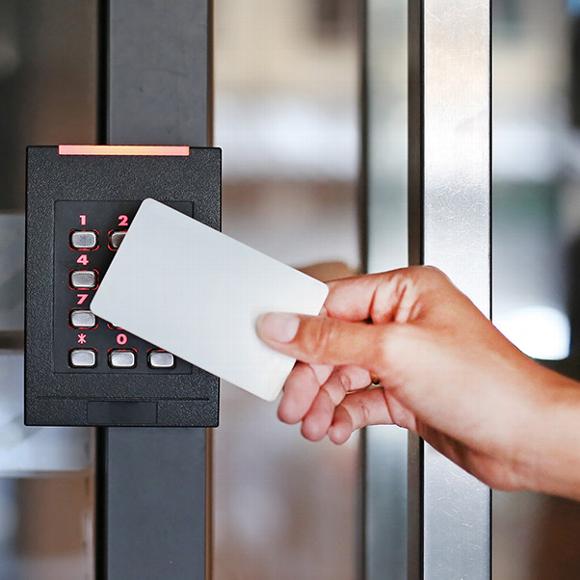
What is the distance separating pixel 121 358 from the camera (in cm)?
43

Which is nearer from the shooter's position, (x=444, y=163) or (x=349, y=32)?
(x=444, y=163)

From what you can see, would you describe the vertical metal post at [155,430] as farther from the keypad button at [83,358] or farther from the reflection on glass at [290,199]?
the reflection on glass at [290,199]

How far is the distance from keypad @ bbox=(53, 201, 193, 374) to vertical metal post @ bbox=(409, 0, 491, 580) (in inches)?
7.2

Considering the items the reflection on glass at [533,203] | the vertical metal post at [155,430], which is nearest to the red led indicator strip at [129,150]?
the vertical metal post at [155,430]

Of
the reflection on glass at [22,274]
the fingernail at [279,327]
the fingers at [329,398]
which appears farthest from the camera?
the reflection on glass at [22,274]

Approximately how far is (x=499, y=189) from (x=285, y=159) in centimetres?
22

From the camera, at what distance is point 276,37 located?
0.75 m

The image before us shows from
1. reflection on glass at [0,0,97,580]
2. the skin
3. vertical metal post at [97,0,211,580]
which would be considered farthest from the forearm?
reflection on glass at [0,0,97,580]

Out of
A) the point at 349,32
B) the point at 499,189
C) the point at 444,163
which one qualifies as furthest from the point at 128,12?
the point at 499,189

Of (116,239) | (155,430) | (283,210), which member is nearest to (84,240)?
(116,239)

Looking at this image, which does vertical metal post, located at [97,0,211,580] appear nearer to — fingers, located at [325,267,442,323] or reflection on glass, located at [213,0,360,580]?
fingers, located at [325,267,442,323]

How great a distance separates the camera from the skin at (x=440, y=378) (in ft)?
1.42

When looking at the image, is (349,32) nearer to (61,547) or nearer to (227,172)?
(227,172)

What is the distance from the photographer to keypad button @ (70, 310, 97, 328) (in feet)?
1.42
